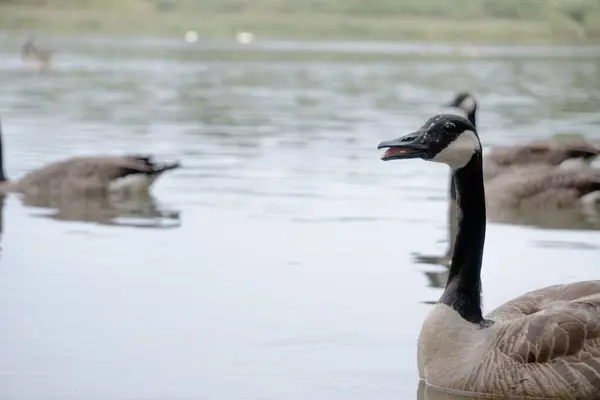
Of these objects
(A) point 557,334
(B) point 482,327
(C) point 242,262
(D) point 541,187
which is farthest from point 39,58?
(A) point 557,334

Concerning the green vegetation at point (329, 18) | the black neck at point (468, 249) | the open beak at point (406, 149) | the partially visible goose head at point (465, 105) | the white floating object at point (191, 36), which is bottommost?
the black neck at point (468, 249)

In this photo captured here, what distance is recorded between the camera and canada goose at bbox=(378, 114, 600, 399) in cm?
741

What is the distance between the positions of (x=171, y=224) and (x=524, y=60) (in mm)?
46920

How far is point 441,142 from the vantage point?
7.82 meters

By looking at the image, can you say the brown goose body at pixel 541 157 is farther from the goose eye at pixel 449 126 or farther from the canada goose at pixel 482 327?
the goose eye at pixel 449 126

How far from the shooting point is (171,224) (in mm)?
13391

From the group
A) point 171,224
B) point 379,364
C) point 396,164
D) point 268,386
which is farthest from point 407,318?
point 396,164

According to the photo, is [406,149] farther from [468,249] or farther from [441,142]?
[468,249]

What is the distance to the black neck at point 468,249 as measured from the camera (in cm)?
784

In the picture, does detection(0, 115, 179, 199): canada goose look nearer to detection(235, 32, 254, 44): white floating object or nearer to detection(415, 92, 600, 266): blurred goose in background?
detection(415, 92, 600, 266): blurred goose in background

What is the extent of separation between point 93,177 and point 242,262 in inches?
187

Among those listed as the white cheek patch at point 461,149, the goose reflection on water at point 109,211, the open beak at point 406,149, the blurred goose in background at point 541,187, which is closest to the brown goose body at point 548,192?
the blurred goose in background at point 541,187

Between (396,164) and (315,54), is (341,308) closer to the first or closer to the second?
(396,164)

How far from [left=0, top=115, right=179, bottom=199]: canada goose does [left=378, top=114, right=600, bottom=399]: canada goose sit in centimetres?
798
